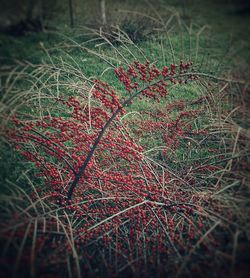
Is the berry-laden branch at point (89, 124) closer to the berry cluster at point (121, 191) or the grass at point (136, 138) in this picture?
the berry cluster at point (121, 191)

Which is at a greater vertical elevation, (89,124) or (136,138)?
(136,138)

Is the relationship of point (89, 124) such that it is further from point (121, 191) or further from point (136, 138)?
point (136, 138)

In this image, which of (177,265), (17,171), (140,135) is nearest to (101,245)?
(177,265)

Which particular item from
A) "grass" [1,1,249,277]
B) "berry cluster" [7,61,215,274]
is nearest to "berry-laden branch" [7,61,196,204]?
"berry cluster" [7,61,215,274]

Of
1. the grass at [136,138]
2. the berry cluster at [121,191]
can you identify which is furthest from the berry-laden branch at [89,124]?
the grass at [136,138]

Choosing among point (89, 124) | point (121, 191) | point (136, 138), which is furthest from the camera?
point (136, 138)

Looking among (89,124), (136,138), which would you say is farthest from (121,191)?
(136,138)

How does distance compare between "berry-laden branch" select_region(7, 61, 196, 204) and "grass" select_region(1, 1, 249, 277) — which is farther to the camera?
"berry-laden branch" select_region(7, 61, 196, 204)

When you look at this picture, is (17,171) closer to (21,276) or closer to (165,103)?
(21,276)

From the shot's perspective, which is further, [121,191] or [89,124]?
[121,191]

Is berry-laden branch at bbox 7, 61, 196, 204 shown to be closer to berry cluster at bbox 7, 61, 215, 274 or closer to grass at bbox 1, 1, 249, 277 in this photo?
berry cluster at bbox 7, 61, 215, 274
